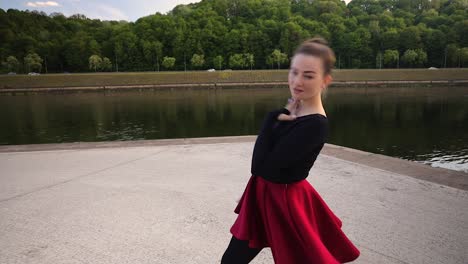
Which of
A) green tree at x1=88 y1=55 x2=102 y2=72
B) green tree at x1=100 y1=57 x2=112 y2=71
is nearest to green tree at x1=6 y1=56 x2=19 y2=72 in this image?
green tree at x1=88 y1=55 x2=102 y2=72

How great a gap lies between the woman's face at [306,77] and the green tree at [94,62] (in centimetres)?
6737

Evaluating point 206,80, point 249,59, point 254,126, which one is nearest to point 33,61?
point 206,80

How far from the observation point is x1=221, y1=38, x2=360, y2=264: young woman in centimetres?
169

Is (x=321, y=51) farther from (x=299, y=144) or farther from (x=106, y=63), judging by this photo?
(x=106, y=63)

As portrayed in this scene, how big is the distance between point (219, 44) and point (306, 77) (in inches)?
2806

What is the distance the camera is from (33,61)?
205ft

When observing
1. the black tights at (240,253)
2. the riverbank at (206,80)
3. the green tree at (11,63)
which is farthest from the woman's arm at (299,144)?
the green tree at (11,63)

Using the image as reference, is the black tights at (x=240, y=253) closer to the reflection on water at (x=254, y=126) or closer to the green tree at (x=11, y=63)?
the reflection on water at (x=254, y=126)

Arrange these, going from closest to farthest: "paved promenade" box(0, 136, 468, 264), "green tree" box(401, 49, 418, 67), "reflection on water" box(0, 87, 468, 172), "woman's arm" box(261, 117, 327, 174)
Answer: "woman's arm" box(261, 117, 327, 174)
"paved promenade" box(0, 136, 468, 264)
"reflection on water" box(0, 87, 468, 172)
"green tree" box(401, 49, 418, 67)

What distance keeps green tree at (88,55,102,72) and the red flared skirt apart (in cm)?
6731

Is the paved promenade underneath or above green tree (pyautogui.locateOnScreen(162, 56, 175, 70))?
underneath

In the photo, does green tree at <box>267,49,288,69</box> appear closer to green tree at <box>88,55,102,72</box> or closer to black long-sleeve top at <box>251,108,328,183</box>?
green tree at <box>88,55,102,72</box>

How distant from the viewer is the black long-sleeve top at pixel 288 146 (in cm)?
167

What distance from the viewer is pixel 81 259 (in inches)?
114
